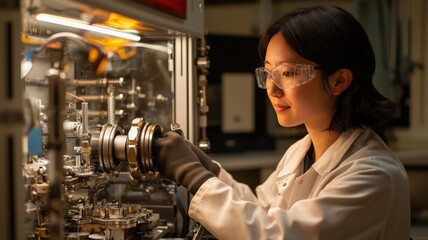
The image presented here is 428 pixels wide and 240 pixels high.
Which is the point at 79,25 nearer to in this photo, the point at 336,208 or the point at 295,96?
the point at 295,96

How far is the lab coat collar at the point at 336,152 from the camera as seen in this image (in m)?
1.40

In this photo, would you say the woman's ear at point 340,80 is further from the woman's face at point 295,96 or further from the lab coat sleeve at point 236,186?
the lab coat sleeve at point 236,186

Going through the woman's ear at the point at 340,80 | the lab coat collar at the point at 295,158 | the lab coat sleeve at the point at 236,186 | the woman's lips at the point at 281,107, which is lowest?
the lab coat sleeve at the point at 236,186

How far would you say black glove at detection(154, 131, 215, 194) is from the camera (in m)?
1.28

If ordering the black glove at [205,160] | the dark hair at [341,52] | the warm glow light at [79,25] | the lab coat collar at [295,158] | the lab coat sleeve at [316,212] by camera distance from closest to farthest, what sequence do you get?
1. the warm glow light at [79,25]
2. the lab coat sleeve at [316,212]
3. the dark hair at [341,52]
4. the black glove at [205,160]
5. the lab coat collar at [295,158]

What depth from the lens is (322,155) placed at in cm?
146

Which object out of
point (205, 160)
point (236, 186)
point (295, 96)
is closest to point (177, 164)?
point (205, 160)

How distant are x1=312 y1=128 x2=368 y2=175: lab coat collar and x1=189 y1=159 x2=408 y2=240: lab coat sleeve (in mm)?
115

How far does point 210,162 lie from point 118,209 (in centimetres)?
39

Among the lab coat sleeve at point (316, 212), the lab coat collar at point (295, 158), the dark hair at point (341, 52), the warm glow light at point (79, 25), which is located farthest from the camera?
the lab coat collar at point (295, 158)

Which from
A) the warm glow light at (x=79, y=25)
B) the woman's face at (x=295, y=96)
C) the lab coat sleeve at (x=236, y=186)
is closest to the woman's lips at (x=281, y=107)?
the woman's face at (x=295, y=96)

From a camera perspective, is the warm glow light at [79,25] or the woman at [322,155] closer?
the warm glow light at [79,25]

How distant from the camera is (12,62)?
0.76 meters

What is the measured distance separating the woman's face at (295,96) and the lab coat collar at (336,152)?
0.08 m
